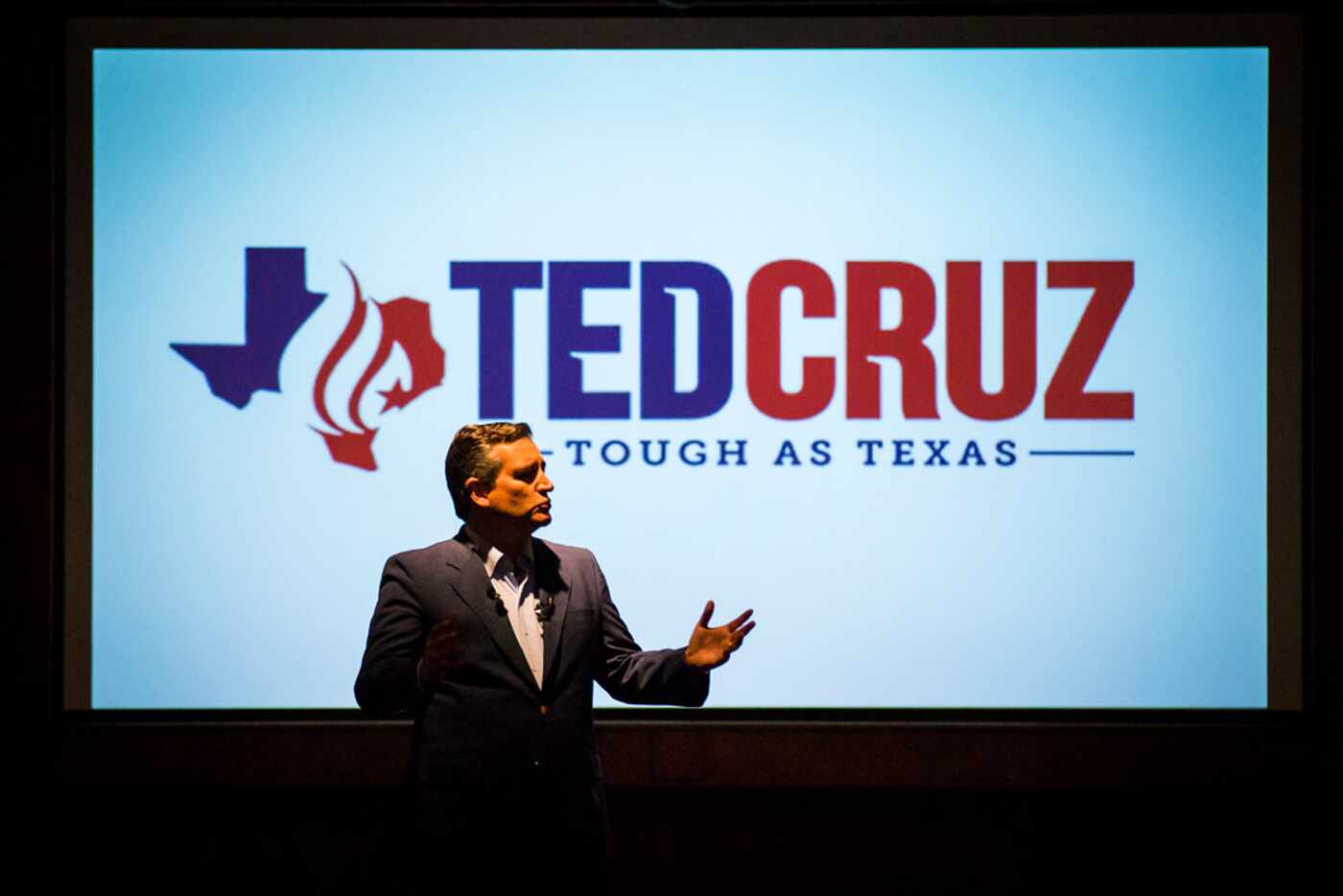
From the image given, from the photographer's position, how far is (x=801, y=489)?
419 cm

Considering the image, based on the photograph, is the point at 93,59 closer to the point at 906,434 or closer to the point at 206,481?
the point at 206,481

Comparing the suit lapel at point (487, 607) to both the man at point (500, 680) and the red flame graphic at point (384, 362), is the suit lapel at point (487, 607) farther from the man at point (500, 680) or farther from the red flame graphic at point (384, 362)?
the red flame graphic at point (384, 362)

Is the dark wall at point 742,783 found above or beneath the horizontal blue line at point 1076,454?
beneath

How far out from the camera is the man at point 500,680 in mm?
2658

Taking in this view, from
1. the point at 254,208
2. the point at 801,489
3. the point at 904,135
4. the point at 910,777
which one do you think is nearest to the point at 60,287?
the point at 254,208

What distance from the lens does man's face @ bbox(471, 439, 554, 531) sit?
2.75 metres

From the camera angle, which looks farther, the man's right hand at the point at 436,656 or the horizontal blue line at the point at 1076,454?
the horizontal blue line at the point at 1076,454

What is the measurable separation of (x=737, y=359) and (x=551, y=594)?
1.63 meters

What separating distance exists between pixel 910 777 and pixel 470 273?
2.25 m

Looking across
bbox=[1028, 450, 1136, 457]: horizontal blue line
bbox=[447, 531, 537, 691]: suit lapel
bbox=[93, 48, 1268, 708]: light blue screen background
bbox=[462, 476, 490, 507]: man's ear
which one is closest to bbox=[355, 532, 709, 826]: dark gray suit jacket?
bbox=[447, 531, 537, 691]: suit lapel

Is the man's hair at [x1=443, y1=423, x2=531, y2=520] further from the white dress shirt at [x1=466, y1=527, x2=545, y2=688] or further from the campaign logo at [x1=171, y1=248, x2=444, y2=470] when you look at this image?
the campaign logo at [x1=171, y1=248, x2=444, y2=470]

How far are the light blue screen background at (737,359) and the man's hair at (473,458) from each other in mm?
1361

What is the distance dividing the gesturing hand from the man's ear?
0.55 meters

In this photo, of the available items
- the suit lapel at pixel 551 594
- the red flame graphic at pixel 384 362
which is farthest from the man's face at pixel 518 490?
the red flame graphic at pixel 384 362
